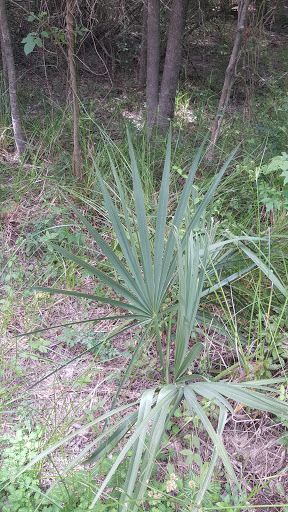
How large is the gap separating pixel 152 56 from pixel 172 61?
200mm

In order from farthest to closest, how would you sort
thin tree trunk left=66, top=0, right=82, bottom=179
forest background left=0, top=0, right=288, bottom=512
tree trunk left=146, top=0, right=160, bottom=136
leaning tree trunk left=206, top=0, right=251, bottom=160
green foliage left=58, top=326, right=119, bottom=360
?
tree trunk left=146, top=0, right=160, bottom=136
leaning tree trunk left=206, top=0, right=251, bottom=160
thin tree trunk left=66, top=0, right=82, bottom=179
green foliage left=58, top=326, right=119, bottom=360
forest background left=0, top=0, right=288, bottom=512

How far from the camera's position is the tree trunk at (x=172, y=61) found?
3.53 m

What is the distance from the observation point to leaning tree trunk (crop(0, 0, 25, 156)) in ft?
9.95

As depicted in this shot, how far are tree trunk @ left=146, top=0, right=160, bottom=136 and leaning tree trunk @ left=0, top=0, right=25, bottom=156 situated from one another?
1.13 meters

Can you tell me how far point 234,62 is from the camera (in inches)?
122

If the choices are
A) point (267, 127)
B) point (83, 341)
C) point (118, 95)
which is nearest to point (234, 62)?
point (267, 127)

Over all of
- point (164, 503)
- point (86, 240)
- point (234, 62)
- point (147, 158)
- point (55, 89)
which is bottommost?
point (164, 503)

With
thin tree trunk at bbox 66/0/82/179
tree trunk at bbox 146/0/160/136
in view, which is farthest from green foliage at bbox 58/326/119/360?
tree trunk at bbox 146/0/160/136

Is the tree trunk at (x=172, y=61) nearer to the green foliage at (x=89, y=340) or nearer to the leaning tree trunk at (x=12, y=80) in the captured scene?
the leaning tree trunk at (x=12, y=80)

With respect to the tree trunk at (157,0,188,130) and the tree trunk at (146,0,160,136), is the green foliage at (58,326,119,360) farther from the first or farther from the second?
the tree trunk at (157,0,188,130)

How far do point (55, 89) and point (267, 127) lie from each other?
2.53 meters

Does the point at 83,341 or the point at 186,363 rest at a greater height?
the point at 186,363

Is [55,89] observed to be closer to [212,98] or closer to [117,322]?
[212,98]

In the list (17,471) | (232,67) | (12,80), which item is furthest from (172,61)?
(17,471)
